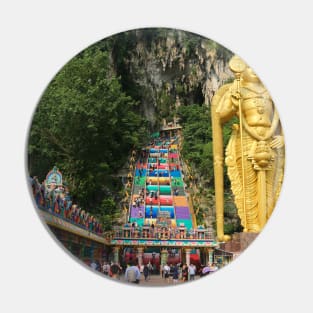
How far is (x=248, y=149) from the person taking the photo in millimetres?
8961

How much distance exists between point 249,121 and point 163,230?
1580mm

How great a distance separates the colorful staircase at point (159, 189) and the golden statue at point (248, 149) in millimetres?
428

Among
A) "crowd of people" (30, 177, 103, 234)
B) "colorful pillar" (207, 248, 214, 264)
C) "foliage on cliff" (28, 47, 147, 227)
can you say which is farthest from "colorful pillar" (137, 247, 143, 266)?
"colorful pillar" (207, 248, 214, 264)

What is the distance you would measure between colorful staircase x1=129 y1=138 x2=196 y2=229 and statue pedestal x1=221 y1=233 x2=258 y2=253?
0.47 metres

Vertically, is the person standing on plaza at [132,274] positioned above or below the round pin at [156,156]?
below

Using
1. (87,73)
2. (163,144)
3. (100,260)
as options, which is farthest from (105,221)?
(87,73)

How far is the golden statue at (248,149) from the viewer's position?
895 cm

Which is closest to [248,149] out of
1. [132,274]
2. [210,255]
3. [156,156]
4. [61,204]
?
[156,156]

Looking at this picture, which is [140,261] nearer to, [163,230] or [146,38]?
[163,230]

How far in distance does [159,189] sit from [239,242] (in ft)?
3.59

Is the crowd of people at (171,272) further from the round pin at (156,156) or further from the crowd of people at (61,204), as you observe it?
the crowd of people at (61,204)

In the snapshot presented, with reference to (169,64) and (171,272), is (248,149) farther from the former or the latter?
(171,272)

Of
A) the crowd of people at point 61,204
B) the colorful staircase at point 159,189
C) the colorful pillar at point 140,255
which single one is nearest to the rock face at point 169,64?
the colorful staircase at point 159,189

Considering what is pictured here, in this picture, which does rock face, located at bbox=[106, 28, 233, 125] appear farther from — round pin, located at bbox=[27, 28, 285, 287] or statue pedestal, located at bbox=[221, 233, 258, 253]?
statue pedestal, located at bbox=[221, 233, 258, 253]
